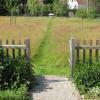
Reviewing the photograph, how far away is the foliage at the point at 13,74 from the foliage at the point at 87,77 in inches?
53.2

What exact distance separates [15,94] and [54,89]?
1.61 meters

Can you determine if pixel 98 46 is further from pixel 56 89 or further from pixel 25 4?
pixel 25 4

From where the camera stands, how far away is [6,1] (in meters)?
79.8

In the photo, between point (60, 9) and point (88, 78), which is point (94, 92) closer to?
point (88, 78)

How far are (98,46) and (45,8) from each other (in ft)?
254

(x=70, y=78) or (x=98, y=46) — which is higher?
(x=98, y=46)

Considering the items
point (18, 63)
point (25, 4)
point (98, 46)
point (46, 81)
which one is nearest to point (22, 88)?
point (18, 63)

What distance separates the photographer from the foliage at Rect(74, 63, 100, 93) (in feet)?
36.1

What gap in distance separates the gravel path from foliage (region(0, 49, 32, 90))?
17.7 inches

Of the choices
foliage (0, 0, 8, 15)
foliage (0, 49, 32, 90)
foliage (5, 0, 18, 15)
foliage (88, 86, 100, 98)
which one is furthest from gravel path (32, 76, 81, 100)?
foliage (0, 0, 8, 15)

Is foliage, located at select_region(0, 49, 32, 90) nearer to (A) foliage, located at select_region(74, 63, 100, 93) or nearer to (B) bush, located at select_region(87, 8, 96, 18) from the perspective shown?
(A) foliage, located at select_region(74, 63, 100, 93)

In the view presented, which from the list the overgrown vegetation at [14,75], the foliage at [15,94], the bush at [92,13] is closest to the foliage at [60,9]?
the bush at [92,13]

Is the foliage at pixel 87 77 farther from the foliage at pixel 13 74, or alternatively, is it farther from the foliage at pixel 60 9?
the foliage at pixel 60 9

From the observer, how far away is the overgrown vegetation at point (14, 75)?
35.0ft
